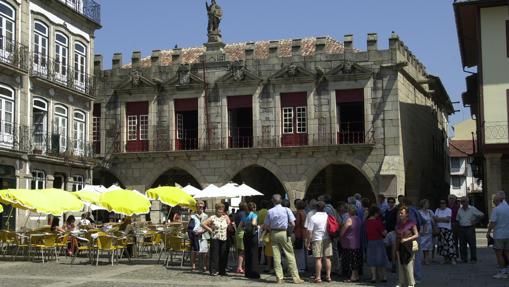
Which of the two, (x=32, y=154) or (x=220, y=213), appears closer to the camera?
(x=220, y=213)

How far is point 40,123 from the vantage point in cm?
2669

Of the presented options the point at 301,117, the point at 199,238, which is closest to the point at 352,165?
the point at 301,117

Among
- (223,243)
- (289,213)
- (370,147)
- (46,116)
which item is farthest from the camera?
(370,147)

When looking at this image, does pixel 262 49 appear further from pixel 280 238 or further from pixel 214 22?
pixel 280 238

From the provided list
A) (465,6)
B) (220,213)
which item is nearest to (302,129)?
(465,6)

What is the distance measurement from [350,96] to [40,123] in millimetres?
13204

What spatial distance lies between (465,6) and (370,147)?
7.55 m

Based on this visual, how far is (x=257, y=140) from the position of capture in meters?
31.5

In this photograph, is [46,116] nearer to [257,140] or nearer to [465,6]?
[257,140]

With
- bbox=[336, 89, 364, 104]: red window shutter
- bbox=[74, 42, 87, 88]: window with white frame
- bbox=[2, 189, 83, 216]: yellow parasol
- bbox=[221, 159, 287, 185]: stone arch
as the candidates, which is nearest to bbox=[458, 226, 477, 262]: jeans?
bbox=[2, 189, 83, 216]: yellow parasol

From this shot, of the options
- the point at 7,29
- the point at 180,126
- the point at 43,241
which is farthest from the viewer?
the point at 180,126

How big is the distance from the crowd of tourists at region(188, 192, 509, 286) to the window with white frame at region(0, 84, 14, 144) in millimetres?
11796

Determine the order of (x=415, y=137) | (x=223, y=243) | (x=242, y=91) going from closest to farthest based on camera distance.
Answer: (x=223, y=243), (x=242, y=91), (x=415, y=137)

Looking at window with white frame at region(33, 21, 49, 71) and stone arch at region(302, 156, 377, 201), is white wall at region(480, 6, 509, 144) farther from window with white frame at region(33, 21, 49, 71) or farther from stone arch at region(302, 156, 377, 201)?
window with white frame at region(33, 21, 49, 71)
